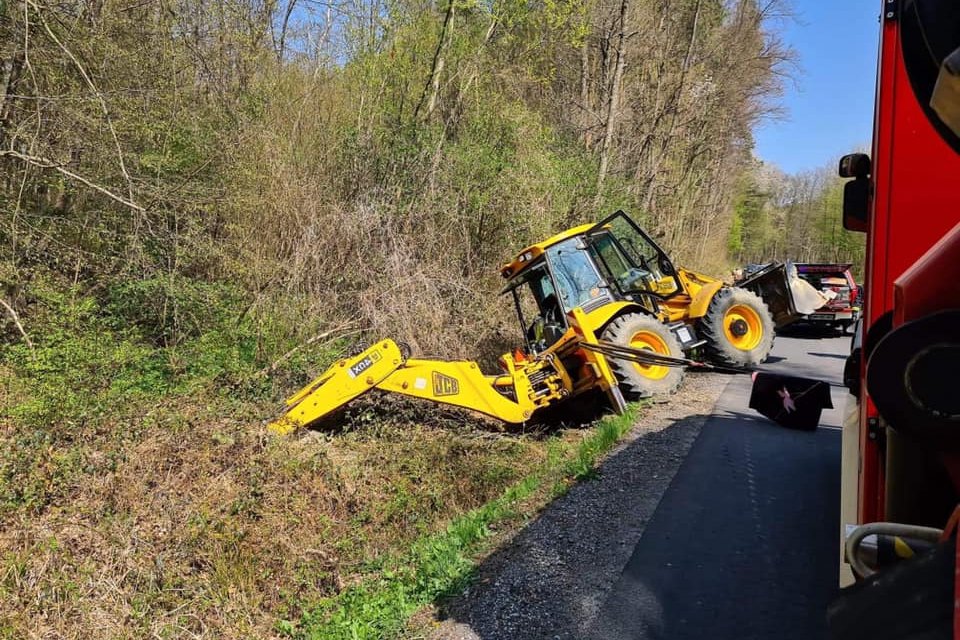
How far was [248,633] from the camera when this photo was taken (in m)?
3.70

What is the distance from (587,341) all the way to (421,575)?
3610mm

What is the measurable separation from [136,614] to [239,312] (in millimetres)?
4901

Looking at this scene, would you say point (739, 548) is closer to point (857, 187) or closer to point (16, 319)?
point (857, 187)

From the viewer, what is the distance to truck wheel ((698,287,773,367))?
356 inches

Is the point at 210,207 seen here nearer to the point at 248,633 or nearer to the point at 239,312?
the point at 239,312

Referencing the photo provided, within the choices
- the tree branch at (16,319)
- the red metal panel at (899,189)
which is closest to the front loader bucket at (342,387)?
the tree branch at (16,319)

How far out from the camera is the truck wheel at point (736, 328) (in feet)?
29.6

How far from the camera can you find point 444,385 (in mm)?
6492

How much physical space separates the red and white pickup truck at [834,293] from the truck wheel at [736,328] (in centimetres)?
469

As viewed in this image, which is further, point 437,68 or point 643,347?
point 437,68

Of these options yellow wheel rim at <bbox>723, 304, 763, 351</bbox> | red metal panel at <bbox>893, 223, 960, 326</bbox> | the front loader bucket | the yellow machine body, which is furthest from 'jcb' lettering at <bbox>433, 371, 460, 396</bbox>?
red metal panel at <bbox>893, 223, 960, 326</bbox>

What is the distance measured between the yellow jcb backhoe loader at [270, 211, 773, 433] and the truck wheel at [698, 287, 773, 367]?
0.02 metres

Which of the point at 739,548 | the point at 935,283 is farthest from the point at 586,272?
the point at 935,283

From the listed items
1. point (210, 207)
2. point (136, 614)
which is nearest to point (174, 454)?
point (136, 614)
